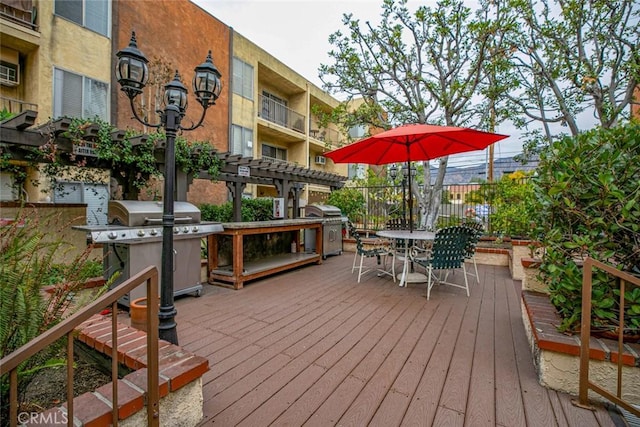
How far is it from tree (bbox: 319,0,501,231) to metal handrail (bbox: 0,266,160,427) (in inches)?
286

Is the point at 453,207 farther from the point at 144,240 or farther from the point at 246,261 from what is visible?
the point at 144,240

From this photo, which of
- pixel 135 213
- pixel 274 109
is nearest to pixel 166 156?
pixel 135 213

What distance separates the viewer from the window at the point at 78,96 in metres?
7.24

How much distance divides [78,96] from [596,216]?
10212 millimetres

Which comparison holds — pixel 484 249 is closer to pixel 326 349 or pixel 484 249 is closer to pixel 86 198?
pixel 326 349

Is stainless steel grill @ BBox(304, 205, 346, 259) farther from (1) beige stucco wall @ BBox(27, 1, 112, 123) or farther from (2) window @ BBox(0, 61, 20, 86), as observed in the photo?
(2) window @ BBox(0, 61, 20, 86)

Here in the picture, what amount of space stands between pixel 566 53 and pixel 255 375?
32.6 ft

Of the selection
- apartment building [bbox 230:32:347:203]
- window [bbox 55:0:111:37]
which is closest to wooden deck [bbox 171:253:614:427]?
apartment building [bbox 230:32:347:203]

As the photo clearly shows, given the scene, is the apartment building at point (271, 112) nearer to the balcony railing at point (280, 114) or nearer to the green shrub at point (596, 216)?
the balcony railing at point (280, 114)

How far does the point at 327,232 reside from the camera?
6.96m

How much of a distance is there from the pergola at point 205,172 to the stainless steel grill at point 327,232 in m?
0.75

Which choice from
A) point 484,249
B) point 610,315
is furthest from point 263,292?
point 484,249

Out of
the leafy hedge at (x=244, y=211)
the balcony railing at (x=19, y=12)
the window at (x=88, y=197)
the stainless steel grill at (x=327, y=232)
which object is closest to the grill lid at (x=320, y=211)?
the stainless steel grill at (x=327, y=232)

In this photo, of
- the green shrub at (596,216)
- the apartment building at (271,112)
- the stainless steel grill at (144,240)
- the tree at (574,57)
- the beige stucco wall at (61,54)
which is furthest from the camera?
the apartment building at (271,112)
